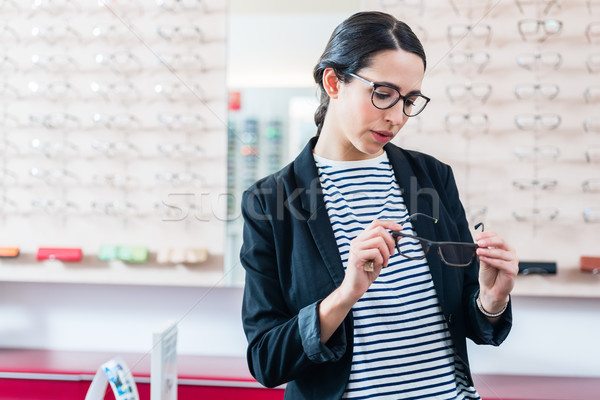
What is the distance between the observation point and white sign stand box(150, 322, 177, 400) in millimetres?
1267

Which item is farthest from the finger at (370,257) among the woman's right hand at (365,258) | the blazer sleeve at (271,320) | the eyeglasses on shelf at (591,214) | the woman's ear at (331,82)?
the eyeglasses on shelf at (591,214)

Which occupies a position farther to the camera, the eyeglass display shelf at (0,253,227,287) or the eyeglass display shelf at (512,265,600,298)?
the eyeglass display shelf at (0,253,227,287)

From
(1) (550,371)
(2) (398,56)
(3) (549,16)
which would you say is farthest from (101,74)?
(1) (550,371)

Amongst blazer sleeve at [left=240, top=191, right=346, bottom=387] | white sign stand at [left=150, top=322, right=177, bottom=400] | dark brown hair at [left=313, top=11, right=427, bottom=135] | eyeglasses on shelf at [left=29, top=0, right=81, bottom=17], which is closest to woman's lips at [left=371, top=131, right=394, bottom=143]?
dark brown hair at [left=313, top=11, right=427, bottom=135]

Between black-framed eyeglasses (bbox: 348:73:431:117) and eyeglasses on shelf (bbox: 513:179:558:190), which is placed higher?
black-framed eyeglasses (bbox: 348:73:431:117)

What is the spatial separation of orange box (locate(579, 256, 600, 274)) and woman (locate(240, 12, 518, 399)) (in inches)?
39.5

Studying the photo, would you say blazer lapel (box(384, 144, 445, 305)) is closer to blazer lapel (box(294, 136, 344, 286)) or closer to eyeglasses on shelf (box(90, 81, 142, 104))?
blazer lapel (box(294, 136, 344, 286))

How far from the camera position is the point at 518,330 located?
1.88 meters

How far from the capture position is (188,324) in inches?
78.2

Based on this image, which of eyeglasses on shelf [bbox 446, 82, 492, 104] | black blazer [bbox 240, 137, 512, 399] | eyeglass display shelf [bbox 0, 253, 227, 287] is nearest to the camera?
black blazer [bbox 240, 137, 512, 399]

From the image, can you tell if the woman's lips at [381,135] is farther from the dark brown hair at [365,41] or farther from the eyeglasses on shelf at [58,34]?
the eyeglasses on shelf at [58,34]

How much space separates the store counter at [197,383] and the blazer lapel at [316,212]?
99 centimetres

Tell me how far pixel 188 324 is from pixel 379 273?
1.34m

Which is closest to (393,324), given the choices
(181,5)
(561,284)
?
(561,284)
